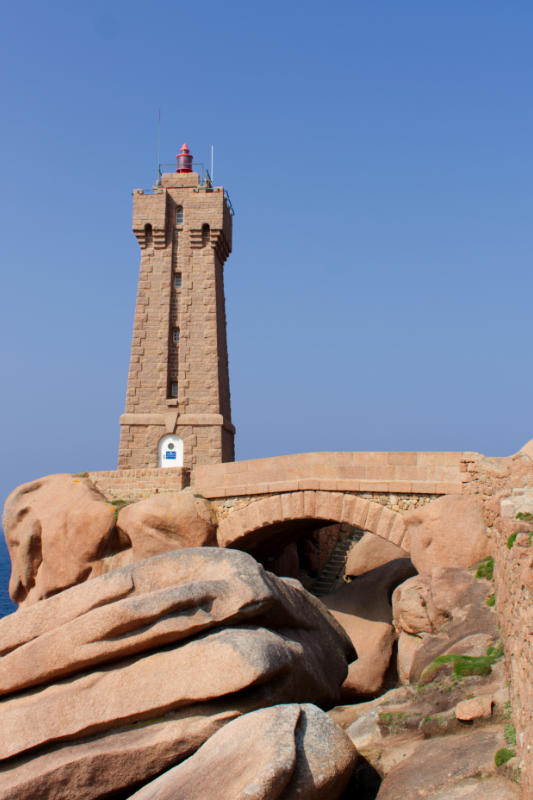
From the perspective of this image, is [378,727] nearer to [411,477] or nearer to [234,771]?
[234,771]

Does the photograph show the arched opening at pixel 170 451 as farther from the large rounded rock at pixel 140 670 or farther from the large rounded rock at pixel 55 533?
the large rounded rock at pixel 140 670

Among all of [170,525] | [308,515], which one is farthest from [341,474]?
[170,525]

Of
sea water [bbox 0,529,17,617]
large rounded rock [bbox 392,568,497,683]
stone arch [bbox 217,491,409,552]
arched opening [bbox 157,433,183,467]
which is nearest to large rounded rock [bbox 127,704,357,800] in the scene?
large rounded rock [bbox 392,568,497,683]

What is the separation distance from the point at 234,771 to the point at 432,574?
625 centimetres

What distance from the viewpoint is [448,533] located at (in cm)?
1323

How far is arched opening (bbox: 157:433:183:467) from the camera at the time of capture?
24.9 m

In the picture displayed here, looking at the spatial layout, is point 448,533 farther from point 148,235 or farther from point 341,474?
point 148,235

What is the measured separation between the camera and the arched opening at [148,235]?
87.8 feet

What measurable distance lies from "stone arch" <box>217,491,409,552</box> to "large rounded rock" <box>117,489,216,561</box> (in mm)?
438

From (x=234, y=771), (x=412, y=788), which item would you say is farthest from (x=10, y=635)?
(x=412, y=788)

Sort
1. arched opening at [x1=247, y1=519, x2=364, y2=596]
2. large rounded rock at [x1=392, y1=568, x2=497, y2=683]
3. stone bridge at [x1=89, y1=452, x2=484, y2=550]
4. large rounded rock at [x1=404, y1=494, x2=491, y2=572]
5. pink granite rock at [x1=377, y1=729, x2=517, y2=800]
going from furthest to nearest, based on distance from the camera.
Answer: arched opening at [x1=247, y1=519, x2=364, y2=596]
stone bridge at [x1=89, y1=452, x2=484, y2=550]
large rounded rock at [x1=404, y1=494, x2=491, y2=572]
large rounded rock at [x1=392, y1=568, x2=497, y2=683]
pink granite rock at [x1=377, y1=729, x2=517, y2=800]

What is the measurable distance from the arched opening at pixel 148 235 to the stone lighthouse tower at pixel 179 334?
0.04 meters

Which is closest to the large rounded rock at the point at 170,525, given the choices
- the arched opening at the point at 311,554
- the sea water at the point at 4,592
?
the arched opening at the point at 311,554

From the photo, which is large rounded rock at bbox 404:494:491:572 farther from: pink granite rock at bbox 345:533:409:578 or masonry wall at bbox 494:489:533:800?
pink granite rock at bbox 345:533:409:578
